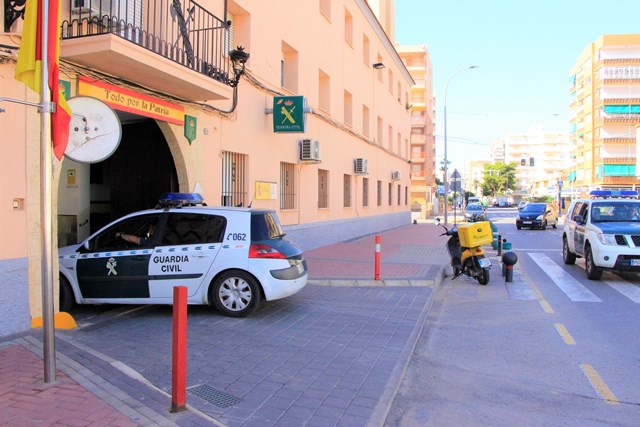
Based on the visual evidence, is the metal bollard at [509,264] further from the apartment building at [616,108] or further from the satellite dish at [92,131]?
the apartment building at [616,108]

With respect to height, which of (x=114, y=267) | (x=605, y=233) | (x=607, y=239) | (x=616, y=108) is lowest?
(x=114, y=267)

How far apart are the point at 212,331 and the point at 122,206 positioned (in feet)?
18.0

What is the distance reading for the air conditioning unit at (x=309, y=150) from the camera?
14531 mm

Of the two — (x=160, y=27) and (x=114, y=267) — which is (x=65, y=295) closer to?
(x=114, y=267)

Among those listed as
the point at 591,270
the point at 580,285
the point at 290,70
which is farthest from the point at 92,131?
the point at 290,70

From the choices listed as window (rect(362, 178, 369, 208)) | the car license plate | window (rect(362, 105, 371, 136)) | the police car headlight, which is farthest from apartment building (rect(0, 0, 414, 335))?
the police car headlight

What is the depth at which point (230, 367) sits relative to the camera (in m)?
4.93

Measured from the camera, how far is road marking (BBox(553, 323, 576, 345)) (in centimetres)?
604

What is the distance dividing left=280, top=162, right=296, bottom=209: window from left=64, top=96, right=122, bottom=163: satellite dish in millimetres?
8557

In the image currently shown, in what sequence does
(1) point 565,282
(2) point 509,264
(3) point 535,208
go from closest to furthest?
(1) point 565,282
(2) point 509,264
(3) point 535,208

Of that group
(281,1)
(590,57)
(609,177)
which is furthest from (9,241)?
(590,57)

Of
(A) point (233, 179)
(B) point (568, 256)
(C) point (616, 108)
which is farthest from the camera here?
(C) point (616, 108)

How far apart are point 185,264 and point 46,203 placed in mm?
2905

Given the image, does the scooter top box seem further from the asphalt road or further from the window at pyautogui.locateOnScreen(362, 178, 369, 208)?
the window at pyautogui.locateOnScreen(362, 178, 369, 208)
